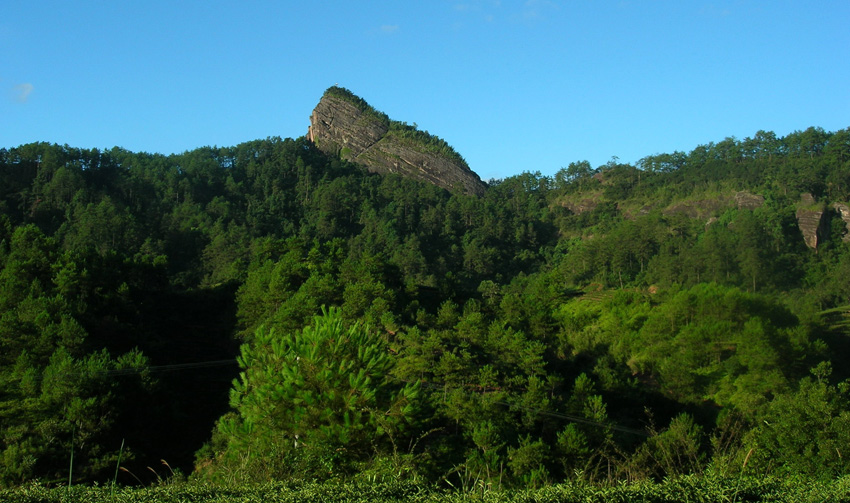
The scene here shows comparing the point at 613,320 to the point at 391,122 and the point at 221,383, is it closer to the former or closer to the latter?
the point at 221,383

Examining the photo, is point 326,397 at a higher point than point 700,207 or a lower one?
lower

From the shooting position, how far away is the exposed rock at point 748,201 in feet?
244

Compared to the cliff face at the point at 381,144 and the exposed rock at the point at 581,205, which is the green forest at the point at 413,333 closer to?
the exposed rock at the point at 581,205

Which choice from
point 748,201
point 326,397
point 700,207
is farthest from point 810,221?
point 326,397

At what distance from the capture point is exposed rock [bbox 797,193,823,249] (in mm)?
64625

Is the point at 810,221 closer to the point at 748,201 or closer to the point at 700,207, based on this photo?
the point at 748,201

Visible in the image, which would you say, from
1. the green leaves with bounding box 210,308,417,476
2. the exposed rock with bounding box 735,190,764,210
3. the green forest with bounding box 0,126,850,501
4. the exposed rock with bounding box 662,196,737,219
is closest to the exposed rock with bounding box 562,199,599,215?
the green forest with bounding box 0,126,850,501

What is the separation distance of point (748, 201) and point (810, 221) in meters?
9.60

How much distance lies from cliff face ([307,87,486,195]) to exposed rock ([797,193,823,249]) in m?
46.0

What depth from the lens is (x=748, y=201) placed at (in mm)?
75625

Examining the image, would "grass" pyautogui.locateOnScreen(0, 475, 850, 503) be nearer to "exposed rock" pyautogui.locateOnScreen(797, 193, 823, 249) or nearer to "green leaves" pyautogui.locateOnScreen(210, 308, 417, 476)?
"green leaves" pyautogui.locateOnScreen(210, 308, 417, 476)

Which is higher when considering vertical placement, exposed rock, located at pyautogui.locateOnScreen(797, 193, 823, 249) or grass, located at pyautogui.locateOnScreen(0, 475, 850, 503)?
exposed rock, located at pyautogui.locateOnScreen(797, 193, 823, 249)

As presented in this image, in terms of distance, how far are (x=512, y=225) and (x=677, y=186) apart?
67.5 feet

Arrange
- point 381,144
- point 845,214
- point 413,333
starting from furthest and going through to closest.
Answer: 1. point 381,144
2. point 845,214
3. point 413,333
